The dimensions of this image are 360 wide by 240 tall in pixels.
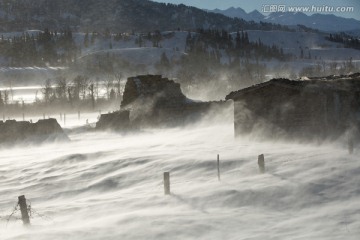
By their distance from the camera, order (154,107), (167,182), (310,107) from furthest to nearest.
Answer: (154,107)
(310,107)
(167,182)

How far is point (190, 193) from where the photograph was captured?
647 inches

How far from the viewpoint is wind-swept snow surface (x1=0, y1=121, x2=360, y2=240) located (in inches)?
500

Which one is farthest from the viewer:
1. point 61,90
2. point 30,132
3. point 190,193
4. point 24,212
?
point 61,90

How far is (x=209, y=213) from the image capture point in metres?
14.0

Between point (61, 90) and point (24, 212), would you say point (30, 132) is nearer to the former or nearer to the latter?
point (24, 212)

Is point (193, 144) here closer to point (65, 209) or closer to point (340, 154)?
point (340, 154)

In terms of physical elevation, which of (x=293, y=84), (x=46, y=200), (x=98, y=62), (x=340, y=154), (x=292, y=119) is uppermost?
(x=98, y=62)

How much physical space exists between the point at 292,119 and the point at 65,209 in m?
13.9

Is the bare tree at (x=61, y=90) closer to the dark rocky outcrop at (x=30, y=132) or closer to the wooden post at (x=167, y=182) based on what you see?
the dark rocky outcrop at (x=30, y=132)

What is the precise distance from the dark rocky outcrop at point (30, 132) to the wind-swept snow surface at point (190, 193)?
28.8 ft

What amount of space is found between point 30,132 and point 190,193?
78.8ft

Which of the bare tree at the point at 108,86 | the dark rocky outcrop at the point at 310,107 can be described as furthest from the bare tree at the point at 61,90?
the dark rocky outcrop at the point at 310,107

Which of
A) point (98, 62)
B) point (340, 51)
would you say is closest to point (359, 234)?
point (98, 62)

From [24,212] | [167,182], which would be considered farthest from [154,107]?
[24,212]
